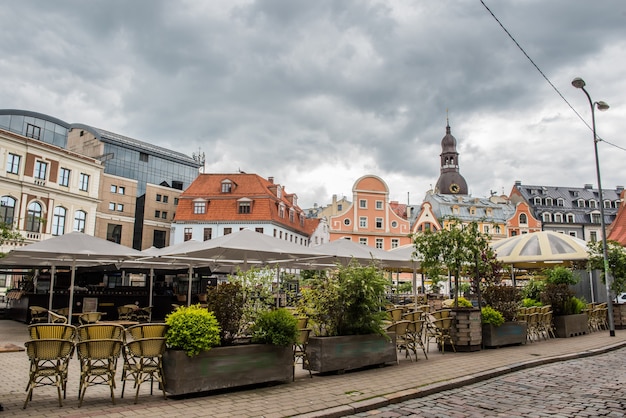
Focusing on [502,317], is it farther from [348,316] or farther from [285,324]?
[285,324]

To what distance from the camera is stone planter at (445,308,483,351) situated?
1139 cm

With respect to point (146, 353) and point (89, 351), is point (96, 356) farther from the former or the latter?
point (146, 353)

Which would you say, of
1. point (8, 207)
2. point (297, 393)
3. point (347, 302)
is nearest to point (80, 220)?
point (8, 207)

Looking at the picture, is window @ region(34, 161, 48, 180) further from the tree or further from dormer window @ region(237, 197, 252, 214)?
the tree

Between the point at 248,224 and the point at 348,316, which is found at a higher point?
the point at 248,224

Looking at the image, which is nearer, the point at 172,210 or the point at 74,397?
the point at 74,397


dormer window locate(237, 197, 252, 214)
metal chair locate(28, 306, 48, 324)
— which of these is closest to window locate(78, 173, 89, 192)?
dormer window locate(237, 197, 252, 214)

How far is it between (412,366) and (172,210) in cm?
5994

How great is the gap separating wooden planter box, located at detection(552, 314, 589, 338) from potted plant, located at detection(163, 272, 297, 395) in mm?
10624

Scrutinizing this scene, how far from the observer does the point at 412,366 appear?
31.0 feet

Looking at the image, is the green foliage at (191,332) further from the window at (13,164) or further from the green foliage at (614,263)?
the window at (13,164)

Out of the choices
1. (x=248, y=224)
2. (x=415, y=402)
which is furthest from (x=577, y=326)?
(x=248, y=224)

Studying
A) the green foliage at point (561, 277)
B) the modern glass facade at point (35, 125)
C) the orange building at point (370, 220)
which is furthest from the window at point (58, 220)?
the green foliage at point (561, 277)

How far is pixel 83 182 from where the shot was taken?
4572 centimetres
